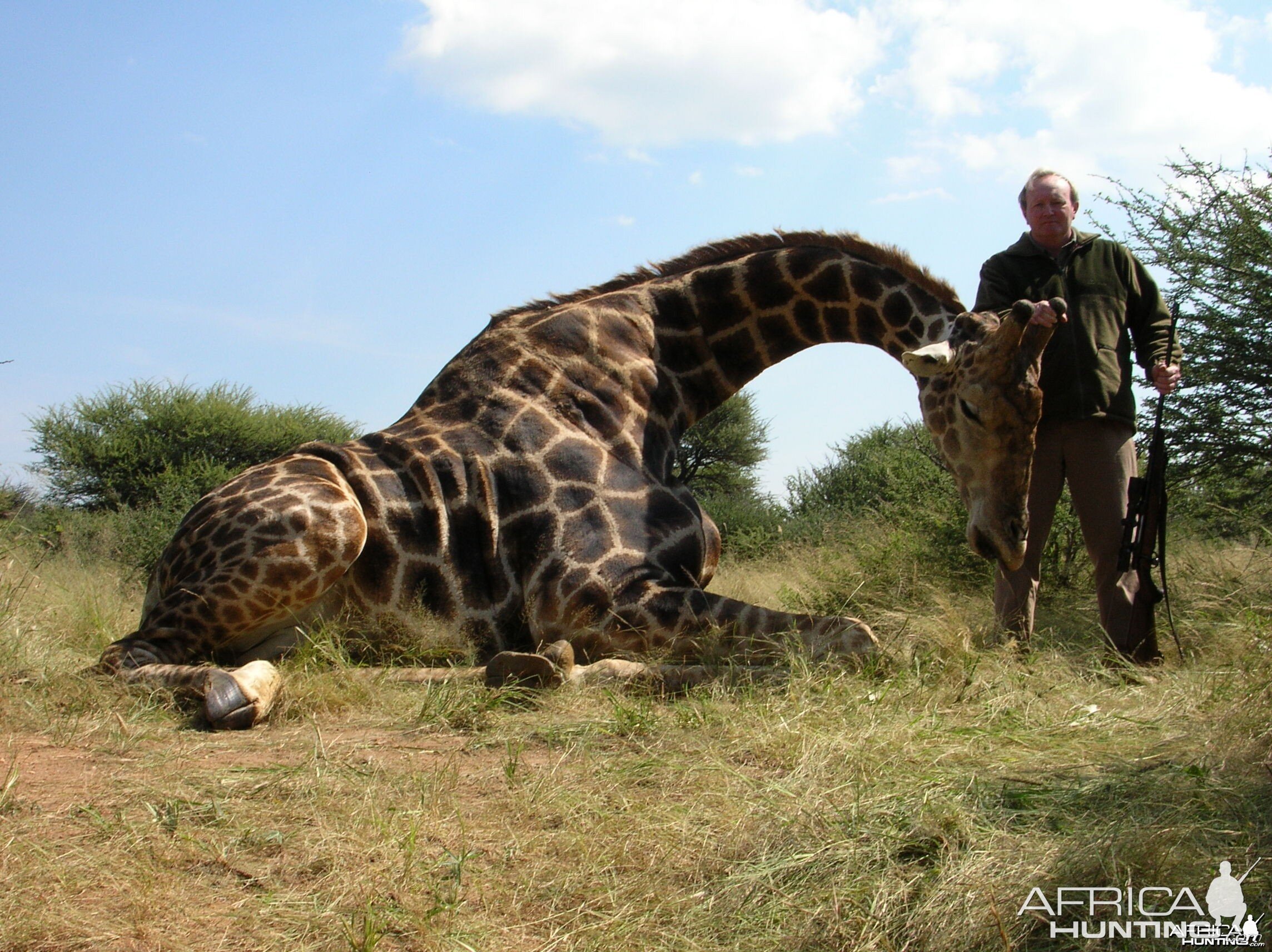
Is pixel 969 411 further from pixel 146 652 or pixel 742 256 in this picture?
pixel 146 652

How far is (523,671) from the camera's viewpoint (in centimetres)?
419

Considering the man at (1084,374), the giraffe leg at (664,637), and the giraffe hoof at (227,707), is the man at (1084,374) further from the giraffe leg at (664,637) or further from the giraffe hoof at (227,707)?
the giraffe hoof at (227,707)

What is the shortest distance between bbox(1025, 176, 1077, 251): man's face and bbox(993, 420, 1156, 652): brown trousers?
894 millimetres

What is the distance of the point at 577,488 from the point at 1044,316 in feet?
7.21

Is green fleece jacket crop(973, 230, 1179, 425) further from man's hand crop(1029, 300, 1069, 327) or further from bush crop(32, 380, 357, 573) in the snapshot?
bush crop(32, 380, 357, 573)

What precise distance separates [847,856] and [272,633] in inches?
134

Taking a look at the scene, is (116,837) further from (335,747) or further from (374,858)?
(335,747)

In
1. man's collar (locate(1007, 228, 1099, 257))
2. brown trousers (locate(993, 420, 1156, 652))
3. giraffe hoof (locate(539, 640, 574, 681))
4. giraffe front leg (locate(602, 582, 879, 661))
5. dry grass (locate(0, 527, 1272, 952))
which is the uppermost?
man's collar (locate(1007, 228, 1099, 257))

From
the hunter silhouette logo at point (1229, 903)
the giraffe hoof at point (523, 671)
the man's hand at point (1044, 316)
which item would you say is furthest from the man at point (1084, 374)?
the hunter silhouette logo at point (1229, 903)

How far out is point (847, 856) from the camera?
7.39 ft

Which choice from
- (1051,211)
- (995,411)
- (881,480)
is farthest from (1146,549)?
(881,480)

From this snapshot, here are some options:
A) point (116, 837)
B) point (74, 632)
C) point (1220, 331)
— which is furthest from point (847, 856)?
point (1220, 331)

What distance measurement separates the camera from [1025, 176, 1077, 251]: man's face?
503 centimetres

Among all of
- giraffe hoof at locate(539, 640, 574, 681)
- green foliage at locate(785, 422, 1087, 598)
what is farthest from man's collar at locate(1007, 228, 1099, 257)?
giraffe hoof at locate(539, 640, 574, 681)
